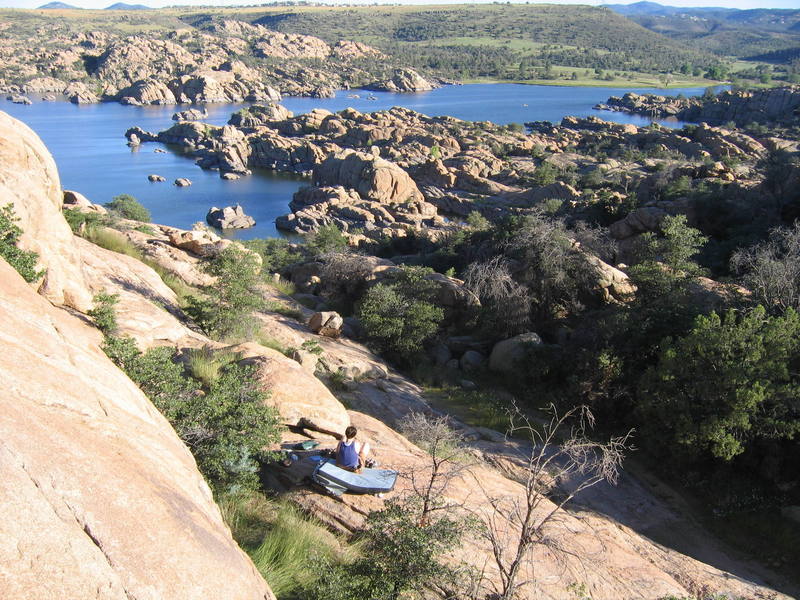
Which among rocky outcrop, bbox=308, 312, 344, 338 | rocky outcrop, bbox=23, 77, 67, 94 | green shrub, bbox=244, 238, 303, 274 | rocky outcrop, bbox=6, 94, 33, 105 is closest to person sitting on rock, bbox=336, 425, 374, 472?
rocky outcrop, bbox=308, 312, 344, 338

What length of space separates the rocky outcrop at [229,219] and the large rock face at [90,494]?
46019 millimetres

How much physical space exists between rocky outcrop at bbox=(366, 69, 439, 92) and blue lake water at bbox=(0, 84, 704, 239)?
3522 mm

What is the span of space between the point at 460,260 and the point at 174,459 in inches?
758

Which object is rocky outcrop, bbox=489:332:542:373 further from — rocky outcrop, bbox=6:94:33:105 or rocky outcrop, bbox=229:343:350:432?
rocky outcrop, bbox=6:94:33:105

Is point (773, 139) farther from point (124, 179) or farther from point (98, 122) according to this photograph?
point (98, 122)

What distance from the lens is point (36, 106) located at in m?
103

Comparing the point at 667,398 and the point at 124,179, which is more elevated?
the point at 667,398

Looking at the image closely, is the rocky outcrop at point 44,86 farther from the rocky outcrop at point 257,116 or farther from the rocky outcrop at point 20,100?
the rocky outcrop at point 257,116

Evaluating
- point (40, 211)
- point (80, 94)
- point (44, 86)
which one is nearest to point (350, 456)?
point (40, 211)

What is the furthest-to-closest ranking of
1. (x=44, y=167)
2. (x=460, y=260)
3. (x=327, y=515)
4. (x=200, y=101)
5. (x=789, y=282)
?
(x=200, y=101) → (x=460, y=260) → (x=789, y=282) → (x=44, y=167) → (x=327, y=515)

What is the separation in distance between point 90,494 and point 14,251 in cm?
437

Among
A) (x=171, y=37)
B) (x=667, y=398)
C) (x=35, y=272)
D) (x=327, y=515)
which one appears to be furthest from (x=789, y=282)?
(x=171, y=37)

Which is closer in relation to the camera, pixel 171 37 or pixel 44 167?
pixel 44 167

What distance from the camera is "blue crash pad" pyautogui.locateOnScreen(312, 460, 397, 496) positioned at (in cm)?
620
